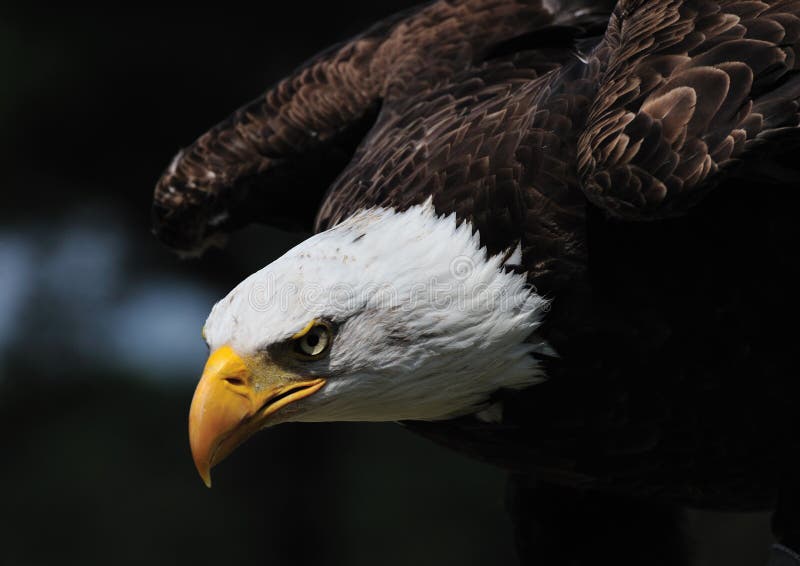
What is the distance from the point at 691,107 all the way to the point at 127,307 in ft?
13.5

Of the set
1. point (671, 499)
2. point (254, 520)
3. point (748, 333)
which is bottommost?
point (254, 520)

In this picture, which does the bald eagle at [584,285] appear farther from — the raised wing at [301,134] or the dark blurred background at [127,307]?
the dark blurred background at [127,307]

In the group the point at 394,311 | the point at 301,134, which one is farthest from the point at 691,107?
the point at 301,134

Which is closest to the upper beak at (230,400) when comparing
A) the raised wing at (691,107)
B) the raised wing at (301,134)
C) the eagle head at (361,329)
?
the eagle head at (361,329)

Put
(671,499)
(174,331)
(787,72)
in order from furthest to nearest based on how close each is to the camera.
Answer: (174,331)
(671,499)
(787,72)

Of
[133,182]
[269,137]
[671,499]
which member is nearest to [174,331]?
[133,182]

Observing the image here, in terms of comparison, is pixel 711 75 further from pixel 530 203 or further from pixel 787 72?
pixel 530 203

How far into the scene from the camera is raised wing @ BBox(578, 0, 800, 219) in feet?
6.32

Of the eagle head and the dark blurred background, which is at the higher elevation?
the eagle head

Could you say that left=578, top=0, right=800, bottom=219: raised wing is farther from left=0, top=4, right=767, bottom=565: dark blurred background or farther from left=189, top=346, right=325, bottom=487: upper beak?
left=0, top=4, right=767, bottom=565: dark blurred background

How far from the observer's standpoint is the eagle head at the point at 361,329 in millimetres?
2104

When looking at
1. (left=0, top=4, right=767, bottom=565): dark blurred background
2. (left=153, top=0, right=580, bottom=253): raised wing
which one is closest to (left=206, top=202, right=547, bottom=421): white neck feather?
(left=153, top=0, right=580, bottom=253): raised wing

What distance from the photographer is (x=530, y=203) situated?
2193mm

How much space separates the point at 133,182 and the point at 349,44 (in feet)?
8.45
